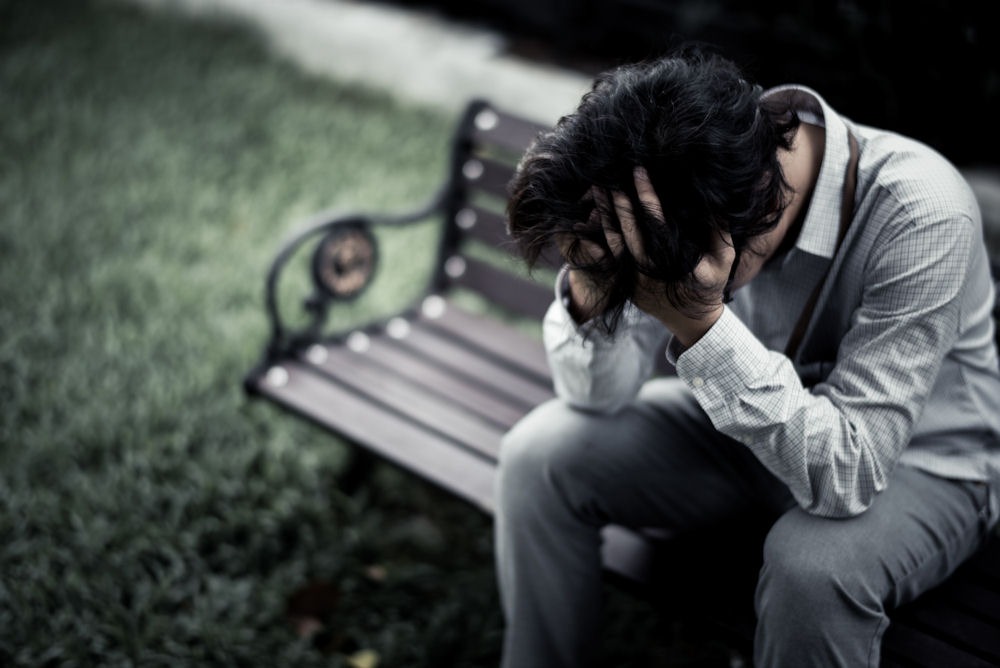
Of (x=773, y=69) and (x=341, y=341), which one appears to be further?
(x=773, y=69)

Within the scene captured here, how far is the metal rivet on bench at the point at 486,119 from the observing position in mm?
2891

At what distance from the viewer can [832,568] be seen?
1632mm

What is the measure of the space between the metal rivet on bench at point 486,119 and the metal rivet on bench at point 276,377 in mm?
909

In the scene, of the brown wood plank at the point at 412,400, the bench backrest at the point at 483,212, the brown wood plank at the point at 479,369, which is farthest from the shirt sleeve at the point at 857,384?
the bench backrest at the point at 483,212

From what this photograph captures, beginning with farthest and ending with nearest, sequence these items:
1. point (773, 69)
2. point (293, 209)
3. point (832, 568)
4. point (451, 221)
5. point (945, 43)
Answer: point (773, 69)
point (293, 209)
point (945, 43)
point (451, 221)
point (832, 568)

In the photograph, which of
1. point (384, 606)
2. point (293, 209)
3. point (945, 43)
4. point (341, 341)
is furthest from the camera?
point (293, 209)

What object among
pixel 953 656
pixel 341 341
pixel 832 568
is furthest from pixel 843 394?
pixel 341 341

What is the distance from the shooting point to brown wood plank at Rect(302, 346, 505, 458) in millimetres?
2461

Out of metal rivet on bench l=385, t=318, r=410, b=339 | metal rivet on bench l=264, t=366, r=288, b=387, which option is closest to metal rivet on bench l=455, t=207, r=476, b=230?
metal rivet on bench l=385, t=318, r=410, b=339

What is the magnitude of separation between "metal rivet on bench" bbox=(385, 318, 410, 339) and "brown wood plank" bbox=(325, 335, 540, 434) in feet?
0.11

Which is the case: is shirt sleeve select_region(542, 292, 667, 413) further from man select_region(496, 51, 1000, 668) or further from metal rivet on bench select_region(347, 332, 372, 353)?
metal rivet on bench select_region(347, 332, 372, 353)

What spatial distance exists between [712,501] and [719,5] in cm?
392

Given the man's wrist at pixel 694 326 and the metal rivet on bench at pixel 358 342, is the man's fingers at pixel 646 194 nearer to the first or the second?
the man's wrist at pixel 694 326

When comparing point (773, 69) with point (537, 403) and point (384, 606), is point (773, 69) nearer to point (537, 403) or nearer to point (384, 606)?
point (537, 403)
